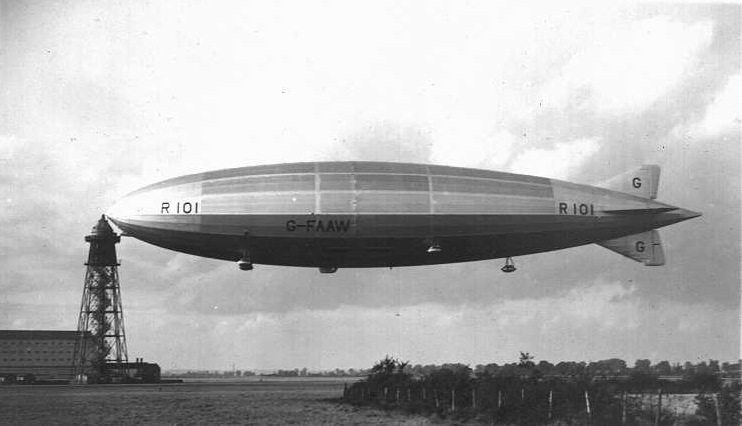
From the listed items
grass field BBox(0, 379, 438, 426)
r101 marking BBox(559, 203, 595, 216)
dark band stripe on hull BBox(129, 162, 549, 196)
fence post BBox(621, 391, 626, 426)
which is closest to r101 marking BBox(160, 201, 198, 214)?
dark band stripe on hull BBox(129, 162, 549, 196)

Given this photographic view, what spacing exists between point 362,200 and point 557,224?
10.5 metres

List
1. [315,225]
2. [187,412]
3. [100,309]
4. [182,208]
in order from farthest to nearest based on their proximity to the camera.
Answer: [100,309] < [187,412] < [182,208] < [315,225]

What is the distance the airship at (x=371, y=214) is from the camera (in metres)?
34.8

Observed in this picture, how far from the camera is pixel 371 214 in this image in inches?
1368

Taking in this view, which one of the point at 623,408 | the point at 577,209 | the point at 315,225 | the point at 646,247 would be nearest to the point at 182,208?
the point at 315,225

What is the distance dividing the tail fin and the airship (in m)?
1.39

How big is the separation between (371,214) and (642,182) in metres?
16.4

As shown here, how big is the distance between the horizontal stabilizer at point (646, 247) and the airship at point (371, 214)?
807mm

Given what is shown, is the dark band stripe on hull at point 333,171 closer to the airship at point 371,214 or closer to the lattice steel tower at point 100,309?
the airship at point 371,214

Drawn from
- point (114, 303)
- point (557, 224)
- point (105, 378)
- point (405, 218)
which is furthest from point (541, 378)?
point (114, 303)

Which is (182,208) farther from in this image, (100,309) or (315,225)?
(100,309)

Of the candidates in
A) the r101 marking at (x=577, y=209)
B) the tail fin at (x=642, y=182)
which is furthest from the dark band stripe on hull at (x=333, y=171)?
the tail fin at (x=642, y=182)

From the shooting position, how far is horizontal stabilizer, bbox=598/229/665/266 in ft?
129

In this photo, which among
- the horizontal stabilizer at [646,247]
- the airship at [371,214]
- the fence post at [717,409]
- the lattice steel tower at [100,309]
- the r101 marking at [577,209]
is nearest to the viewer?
the fence post at [717,409]
